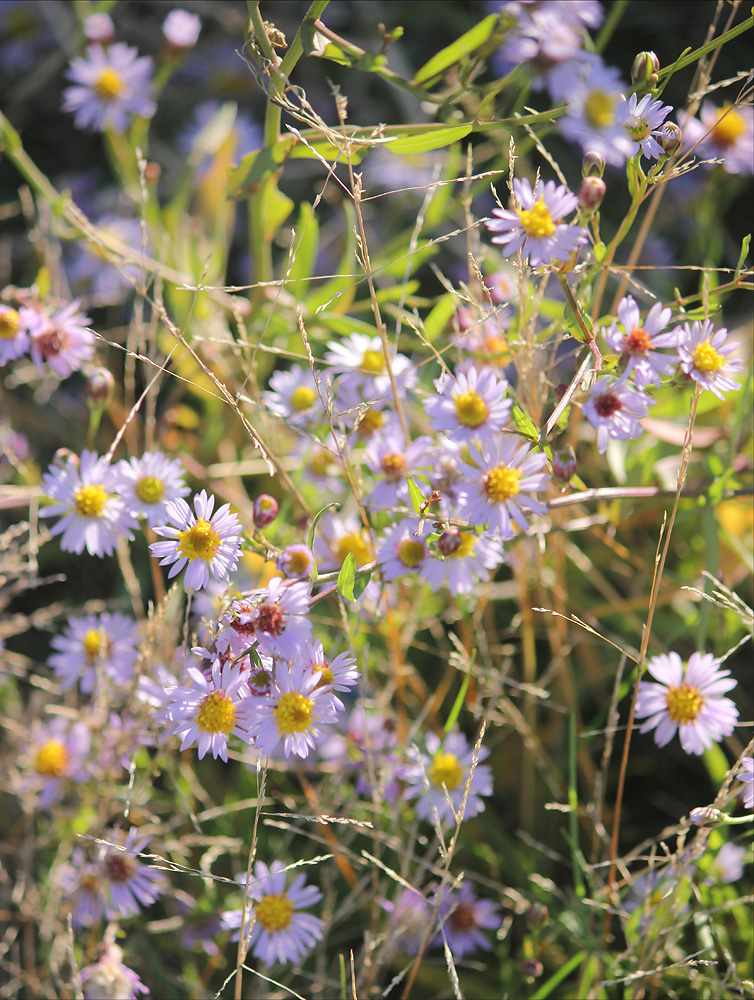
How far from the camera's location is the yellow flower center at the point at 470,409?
0.70 m

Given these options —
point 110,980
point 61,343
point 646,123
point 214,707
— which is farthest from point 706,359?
point 110,980

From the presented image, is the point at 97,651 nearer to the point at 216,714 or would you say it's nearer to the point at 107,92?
the point at 216,714

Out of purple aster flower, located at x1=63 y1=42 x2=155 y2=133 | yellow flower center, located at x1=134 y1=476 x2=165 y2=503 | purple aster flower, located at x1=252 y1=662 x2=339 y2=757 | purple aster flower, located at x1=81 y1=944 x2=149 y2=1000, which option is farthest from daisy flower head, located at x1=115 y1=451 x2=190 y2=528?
purple aster flower, located at x1=63 y1=42 x2=155 y2=133

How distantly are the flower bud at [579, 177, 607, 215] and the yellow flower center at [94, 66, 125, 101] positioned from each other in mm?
951

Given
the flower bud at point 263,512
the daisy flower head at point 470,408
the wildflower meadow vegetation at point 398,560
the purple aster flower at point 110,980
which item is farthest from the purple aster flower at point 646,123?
the purple aster flower at point 110,980

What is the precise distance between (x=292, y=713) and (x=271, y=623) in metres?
0.08

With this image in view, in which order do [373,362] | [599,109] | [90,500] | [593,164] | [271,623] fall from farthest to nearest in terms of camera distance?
[599,109] < [373,362] < [90,500] < [593,164] < [271,623]

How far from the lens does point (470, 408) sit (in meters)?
0.70

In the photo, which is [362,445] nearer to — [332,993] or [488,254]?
[488,254]

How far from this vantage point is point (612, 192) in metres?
1.53

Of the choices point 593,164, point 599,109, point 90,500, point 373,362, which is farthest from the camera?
point 599,109

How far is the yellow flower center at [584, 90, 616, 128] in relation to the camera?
1297 mm

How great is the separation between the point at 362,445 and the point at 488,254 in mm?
314

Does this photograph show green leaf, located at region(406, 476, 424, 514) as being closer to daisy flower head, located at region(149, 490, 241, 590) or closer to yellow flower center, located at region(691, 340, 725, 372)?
daisy flower head, located at region(149, 490, 241, 590)
